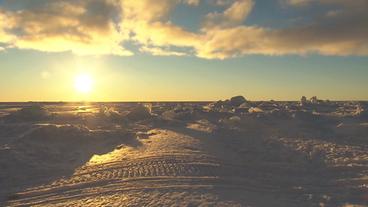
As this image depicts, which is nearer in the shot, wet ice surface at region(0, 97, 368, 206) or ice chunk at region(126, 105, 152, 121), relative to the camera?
wet ice surface at region(0, 97, 368, 206)

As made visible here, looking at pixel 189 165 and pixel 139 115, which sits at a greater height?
pixel 139 115

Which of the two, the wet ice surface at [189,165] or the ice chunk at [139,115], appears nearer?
the wet ice surface at [189,165]

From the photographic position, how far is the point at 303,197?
40.8 feet

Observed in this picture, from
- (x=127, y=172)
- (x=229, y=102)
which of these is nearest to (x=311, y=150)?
(x=127, y=172)

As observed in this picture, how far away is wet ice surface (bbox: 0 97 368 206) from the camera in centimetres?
1213

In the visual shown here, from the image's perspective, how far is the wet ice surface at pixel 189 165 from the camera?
478 inches

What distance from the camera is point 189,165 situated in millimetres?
15469

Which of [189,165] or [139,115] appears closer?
[189,165]

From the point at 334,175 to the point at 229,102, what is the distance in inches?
1275

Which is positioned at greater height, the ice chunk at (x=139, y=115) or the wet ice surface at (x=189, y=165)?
the ice chunk at (x=139, y=115)

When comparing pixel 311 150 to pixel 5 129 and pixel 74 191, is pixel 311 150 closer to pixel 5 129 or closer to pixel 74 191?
pixel 74 191

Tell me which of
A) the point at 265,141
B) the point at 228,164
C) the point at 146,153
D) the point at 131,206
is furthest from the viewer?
the point at 265,141

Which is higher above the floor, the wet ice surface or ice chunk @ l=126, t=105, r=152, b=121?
ice chunk @ l=126, t=105, r=152, b=121

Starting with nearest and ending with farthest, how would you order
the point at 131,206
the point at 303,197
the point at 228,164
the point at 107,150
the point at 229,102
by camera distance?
the point at 131,206 → the point at 303,197 → the point at 228,164 → the point at 107,150 → the point at 229,102
